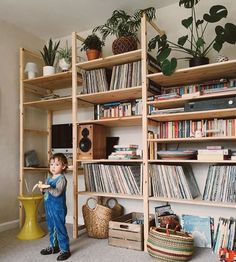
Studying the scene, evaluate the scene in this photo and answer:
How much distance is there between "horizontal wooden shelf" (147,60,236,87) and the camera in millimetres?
2221

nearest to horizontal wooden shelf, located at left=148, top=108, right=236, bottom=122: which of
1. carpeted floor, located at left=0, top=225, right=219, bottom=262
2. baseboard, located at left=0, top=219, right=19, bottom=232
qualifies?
carpeted floor, located at left=0, top=225, right=219, bottom=262

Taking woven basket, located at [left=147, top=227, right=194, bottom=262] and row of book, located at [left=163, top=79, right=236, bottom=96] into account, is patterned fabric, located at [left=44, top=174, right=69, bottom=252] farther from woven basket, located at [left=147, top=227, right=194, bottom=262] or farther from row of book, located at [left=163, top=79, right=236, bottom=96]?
row of book, located at [left=163, top=79, right=236, bottom=96]

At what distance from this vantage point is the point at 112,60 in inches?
105

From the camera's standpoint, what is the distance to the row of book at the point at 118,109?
282 cm

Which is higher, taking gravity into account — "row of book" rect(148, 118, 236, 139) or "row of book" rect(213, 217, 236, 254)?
"row of book" rect(148, 118, 236, 139)

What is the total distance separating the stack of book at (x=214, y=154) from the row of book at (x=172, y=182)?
0.24 metres

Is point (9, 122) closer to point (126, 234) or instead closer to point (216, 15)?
point (126, 234)

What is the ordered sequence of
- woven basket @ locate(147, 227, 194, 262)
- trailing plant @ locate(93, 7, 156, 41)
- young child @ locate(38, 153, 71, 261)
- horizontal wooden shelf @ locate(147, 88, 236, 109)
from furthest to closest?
trailing plant @ locate(93, 7, 156, 41) → young child @ locate(38, 153, 71, 261) → horizontal wooden shelf @ locate(147, 88, 236, 109) → woven basket @ locate(147, 227, 194, 262)

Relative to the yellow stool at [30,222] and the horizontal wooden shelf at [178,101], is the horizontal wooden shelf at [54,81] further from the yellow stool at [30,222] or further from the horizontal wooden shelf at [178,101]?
the yellow stool at [30,222]

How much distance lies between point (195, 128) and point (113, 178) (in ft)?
3.05

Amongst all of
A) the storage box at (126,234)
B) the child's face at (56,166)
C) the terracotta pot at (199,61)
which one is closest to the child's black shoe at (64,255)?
the storage box at (126,234)

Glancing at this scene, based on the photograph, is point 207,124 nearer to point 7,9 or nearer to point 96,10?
point 96,10

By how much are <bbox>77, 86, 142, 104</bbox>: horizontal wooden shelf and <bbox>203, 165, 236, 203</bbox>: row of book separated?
986 mm

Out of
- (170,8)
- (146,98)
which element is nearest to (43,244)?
(146,98)
